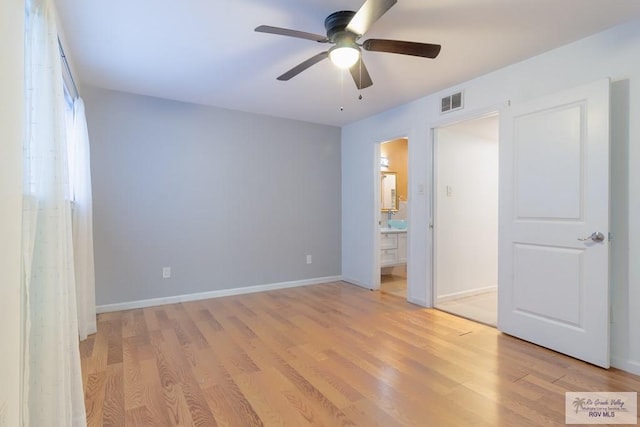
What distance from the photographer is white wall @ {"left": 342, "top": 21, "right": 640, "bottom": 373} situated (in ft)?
7.30

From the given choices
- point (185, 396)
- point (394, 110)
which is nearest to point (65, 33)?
point (185, 396)

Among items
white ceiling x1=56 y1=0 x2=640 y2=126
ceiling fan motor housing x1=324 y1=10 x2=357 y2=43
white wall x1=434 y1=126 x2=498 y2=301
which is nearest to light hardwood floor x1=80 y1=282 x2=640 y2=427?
white wall x1=434 y1=126 x2=498 y2=301

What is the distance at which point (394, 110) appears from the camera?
409 cm

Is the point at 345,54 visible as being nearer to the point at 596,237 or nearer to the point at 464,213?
the point at 596,237

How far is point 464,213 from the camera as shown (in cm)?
399

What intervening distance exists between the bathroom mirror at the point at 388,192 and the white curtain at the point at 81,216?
4.30m

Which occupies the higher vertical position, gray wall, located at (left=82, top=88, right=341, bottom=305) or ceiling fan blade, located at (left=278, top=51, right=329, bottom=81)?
ceiling fan blade, located at (left=278, top=51, right=329, bottom=81)

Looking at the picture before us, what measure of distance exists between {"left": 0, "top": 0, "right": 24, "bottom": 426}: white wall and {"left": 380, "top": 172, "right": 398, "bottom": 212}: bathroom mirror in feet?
16.8

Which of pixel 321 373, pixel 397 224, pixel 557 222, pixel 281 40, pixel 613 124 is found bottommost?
pixel 321 373

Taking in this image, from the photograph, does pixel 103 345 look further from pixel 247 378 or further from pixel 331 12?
pixel 331 12

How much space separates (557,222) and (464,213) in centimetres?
146

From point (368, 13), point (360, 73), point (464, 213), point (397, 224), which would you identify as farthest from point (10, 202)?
point (397, 224)

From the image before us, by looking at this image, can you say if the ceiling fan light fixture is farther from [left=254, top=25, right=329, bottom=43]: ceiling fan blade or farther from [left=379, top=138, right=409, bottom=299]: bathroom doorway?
[left=379, top=138, right=409, bottom=299]: bathroom doorway

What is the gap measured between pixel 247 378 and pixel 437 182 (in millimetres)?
2798
